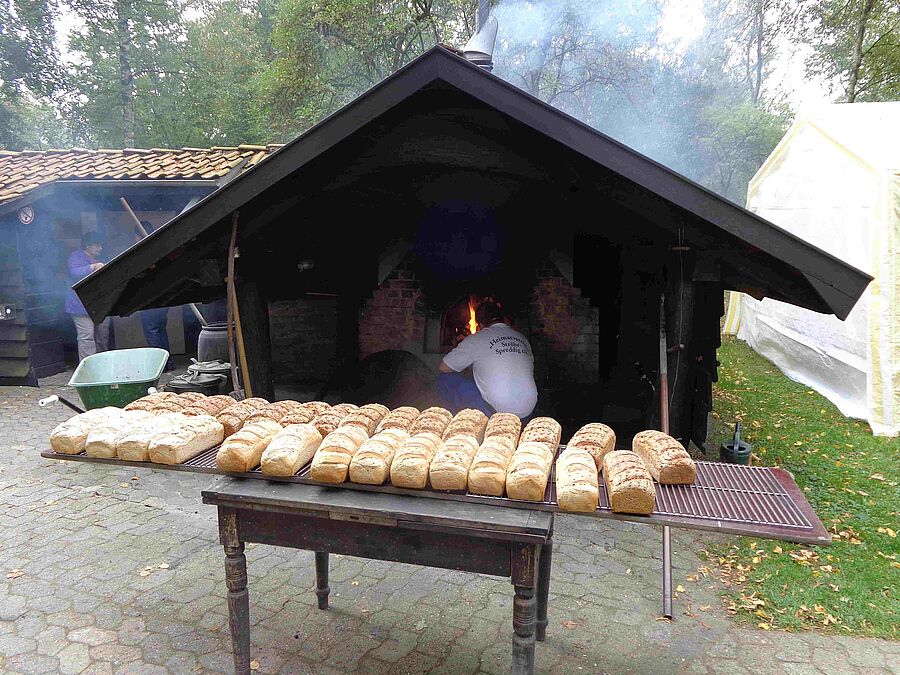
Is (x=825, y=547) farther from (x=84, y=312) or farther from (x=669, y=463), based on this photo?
(x=84, y=312)

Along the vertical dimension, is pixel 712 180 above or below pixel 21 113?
below

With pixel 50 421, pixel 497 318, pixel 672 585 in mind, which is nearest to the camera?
pixel 672 585

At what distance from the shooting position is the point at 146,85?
23.4 m

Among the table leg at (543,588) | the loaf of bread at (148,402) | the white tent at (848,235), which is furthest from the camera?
the white tent at (848,235)

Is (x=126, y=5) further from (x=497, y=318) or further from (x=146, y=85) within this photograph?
(x=497, y=318)

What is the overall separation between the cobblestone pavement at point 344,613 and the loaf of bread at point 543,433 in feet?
4.46

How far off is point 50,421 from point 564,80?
20608mm

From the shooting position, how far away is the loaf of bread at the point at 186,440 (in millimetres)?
2637

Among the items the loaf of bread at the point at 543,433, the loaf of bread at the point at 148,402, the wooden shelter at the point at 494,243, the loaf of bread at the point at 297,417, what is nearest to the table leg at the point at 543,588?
the loaf of bread at the point at 543,433

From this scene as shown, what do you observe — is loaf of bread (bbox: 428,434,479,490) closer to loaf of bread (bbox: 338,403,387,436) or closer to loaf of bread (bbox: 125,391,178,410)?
loaf of bread (bbox: 338,403,387,436)

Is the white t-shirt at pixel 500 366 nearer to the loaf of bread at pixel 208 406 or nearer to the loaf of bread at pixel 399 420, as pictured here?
the loaf of bread at pixel 399 420

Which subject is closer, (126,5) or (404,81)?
(404,81)

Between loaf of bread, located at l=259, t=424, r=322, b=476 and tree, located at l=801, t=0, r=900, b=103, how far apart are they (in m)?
16.3

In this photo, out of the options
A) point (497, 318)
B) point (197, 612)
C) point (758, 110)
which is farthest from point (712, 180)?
point (197, 612)
